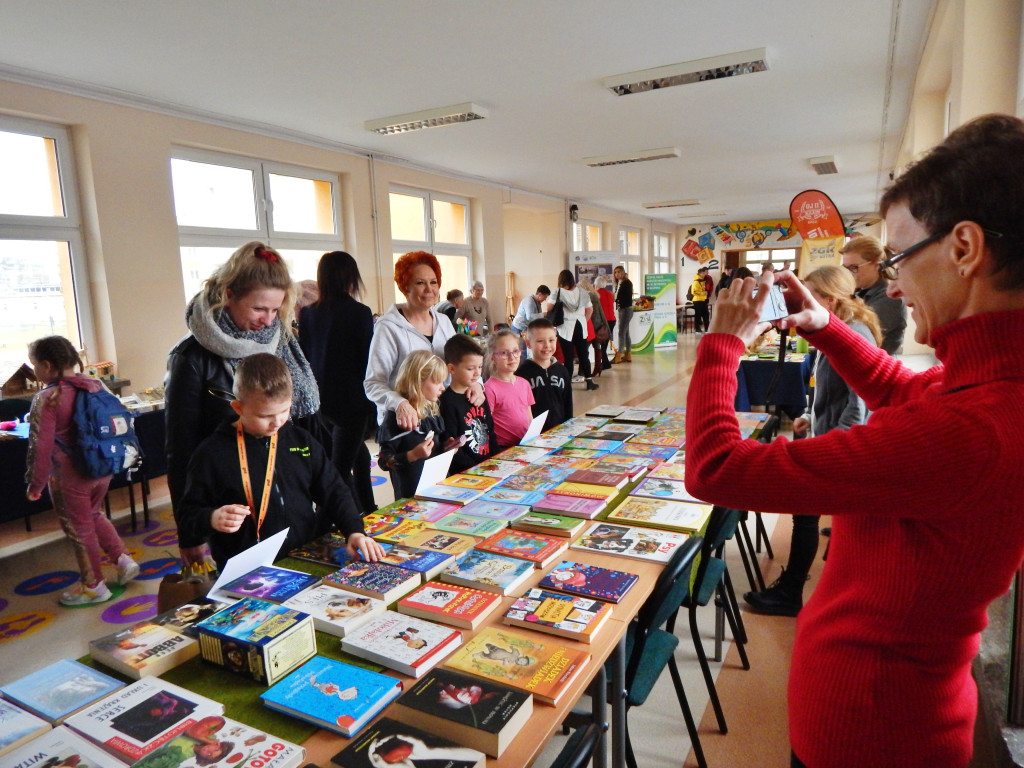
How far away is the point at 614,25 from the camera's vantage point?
3.67m

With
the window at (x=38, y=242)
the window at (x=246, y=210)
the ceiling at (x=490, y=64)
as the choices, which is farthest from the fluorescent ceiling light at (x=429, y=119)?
the window at (x=38, y=242)

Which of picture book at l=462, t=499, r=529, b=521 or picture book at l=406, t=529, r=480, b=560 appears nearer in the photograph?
picture book at l=406, t=529, r=480, b=560

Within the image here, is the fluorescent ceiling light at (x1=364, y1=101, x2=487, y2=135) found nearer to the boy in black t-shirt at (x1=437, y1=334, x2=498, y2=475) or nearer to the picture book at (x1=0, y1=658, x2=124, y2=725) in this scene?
the boy in black t-shirt at (x1=437, y1=334, x2=498, y2=475)

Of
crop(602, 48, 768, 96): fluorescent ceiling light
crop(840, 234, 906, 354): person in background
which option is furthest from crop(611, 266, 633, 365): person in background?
crop(840, 234, 906, 354): person in background

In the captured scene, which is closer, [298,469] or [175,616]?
[175,616]

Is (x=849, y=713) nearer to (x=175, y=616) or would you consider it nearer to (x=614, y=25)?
(x=175, y=616)

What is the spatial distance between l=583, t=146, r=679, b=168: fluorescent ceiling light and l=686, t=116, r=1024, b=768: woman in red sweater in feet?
23.6

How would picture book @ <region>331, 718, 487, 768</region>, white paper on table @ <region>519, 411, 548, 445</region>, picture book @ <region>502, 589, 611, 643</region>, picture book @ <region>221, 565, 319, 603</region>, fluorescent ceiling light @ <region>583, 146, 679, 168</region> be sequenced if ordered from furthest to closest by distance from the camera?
A: fluorescent ceiling light @ <region>583, 146, 679, 168</region>, white paper on table @ <region>519, 411, 548, 445</region>, picture book @ <region>221, 565, 319, 603</region>, picture book @ <region>502, 589, 611, 643</region>, picture book @ <region>331, 718, 487, 768</region>

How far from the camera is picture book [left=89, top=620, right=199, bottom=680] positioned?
1122 mm

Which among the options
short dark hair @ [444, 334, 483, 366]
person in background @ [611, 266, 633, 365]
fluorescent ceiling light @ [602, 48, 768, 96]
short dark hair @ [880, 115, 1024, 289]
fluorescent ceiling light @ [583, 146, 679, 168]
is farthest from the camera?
person in background @ [611, 266, 633, 365]

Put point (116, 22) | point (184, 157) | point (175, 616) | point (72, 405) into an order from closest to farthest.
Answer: point (175, 616)
point (72, 405)
point (116, 22)
point (184, 157)

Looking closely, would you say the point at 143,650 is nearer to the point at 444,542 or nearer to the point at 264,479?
the point at 264,479

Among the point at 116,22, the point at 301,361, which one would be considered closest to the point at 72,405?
the point at 301,361

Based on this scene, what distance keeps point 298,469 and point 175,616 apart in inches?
22.2
